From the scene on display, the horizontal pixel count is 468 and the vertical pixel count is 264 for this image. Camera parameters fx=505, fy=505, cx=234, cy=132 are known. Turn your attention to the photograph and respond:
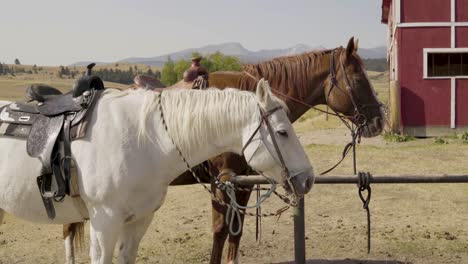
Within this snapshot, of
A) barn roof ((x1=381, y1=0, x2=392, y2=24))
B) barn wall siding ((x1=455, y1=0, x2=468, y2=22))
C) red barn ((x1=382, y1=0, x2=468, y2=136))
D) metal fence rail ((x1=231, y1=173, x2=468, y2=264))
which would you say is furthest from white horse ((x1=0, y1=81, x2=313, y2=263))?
barn roof ((x1=381, y1=0, x2=392, y2=24))

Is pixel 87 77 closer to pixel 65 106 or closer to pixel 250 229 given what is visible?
pixel 65 106

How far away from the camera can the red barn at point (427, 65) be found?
1428 centimetres

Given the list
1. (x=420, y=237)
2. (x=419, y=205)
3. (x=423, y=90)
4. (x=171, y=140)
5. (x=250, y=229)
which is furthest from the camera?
(x=423, y=90)

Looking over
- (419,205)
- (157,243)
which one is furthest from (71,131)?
(419,205)

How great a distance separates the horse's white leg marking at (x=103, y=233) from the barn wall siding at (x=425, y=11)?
1330cm

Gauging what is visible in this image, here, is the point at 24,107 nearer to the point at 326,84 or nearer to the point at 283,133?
the point at 283,133

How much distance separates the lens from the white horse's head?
2848 mm

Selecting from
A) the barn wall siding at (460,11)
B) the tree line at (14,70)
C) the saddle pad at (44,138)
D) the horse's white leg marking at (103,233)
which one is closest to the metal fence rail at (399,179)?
the horse's white leg marking at (103,233)

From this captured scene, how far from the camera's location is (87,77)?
3301mm

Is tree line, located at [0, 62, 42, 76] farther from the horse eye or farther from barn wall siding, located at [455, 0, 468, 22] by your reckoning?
the horse eye

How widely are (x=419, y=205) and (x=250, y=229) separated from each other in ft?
8.52

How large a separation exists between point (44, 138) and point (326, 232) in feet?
13.2

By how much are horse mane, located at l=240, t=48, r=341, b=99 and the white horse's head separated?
1557 mm

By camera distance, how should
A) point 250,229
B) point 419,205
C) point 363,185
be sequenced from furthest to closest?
1. point 419,205
2. point 250,229
3. point 363,185
